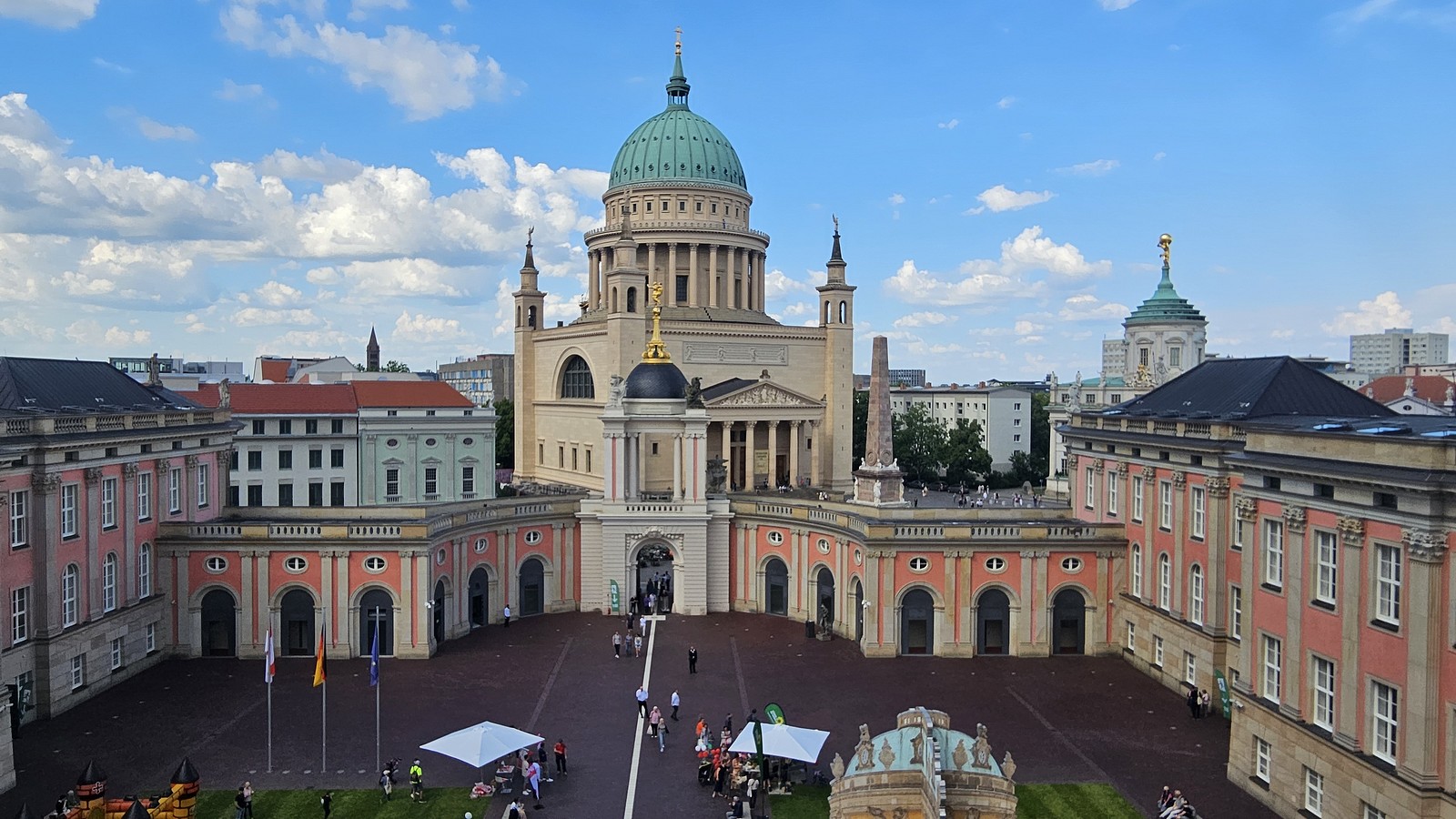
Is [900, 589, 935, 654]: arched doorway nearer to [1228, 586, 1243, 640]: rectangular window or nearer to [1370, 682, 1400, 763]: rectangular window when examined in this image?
[1228, 586, 1243, 640]: rectangular window

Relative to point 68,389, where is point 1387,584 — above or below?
below

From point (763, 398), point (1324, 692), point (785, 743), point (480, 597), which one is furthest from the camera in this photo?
point (763, 398)

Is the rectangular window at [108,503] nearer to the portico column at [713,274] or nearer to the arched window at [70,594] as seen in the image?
the arched window at [70,594]

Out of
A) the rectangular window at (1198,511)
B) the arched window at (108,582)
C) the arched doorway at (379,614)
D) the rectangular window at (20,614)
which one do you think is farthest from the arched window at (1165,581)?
the rectangular window at (20,614)

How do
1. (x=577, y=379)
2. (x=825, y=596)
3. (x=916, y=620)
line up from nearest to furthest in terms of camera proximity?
1. (x=916, y=620)
2. (x=825, y=596)
3. (x=577, y=379)

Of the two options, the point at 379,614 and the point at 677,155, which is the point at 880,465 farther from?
the point at 677,155

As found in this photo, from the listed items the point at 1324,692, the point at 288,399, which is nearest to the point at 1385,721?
the point at 1324,692
